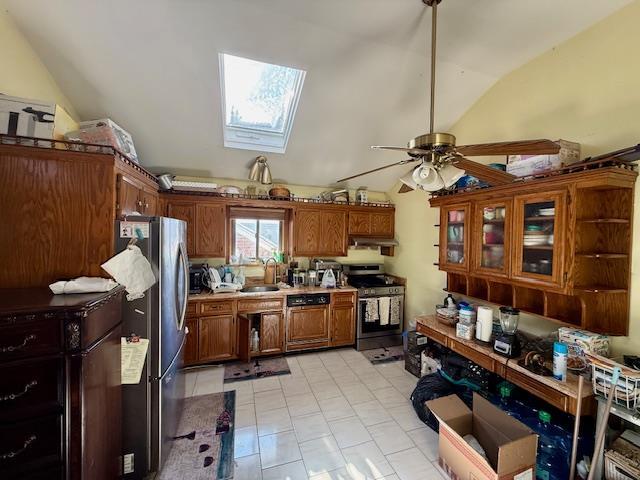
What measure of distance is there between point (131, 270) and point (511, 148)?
2.25 m

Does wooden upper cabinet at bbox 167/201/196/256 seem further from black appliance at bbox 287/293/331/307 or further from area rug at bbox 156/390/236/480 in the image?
area rug at bbox 156/390/236/480

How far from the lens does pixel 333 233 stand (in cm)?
388

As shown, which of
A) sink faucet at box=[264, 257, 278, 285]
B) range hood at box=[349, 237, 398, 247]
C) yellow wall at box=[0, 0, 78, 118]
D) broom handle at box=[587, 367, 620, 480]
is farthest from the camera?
range hood at box=[349, 237, 398, 247]

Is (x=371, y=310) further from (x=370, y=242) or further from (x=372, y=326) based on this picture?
(x=370, y=242)

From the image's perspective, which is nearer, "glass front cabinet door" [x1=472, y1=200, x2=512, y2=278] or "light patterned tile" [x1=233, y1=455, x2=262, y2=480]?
"light patterned tile" [x1=233, y1=455, x2=262, y2=480]

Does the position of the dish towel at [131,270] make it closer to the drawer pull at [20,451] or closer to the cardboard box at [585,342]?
the drawer pull at [20,451]

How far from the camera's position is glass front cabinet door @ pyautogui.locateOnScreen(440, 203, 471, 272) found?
2.58 m

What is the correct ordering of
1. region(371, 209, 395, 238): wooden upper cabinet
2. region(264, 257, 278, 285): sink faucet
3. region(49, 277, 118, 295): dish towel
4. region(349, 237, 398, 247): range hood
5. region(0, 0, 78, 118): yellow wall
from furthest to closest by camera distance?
1. region(371, 209, 395, 238): wooden upper cabinet
2. region(349, 237, 398, 247): range hood
3. region(264, 257, 278, 285): sink faucet
4. region(0, 0, 78, 118): yellow wall
5. region(49, 277, 118, 295): dish towel

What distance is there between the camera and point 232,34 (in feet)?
6.65

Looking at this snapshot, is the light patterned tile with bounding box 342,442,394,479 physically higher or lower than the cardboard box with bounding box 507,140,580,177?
lower

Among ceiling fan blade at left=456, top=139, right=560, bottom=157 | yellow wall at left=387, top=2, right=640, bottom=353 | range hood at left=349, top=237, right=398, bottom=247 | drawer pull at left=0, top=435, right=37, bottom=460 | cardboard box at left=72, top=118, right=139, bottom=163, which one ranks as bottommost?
drawer pull at left=0, top=435, right=37, bottom=460

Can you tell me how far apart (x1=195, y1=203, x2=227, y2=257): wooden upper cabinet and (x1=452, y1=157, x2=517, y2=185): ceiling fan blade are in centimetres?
279

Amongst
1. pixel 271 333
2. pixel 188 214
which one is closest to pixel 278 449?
pixel 271 333

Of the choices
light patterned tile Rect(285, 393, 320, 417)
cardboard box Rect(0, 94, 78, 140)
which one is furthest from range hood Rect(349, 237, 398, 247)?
cardboard box Rect(0, 94, 78, 140)
